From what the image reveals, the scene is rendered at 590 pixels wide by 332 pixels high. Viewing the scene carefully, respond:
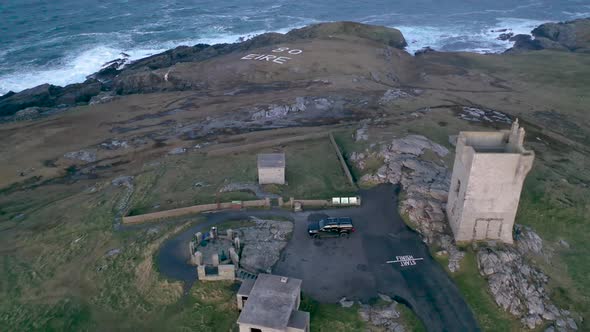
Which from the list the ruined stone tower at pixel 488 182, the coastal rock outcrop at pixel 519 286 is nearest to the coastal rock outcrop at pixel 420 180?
the ruined stone tower at pixel 488 182

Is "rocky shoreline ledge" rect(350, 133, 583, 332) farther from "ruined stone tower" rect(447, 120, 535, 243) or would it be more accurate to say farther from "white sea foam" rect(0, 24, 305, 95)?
"white sea foam" rect(0, 24, 305, 95)

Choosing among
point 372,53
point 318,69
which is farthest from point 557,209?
point 372,53

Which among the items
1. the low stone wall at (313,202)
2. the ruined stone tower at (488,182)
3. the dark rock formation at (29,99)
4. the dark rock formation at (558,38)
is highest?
the ruined stone tower at (488,182)

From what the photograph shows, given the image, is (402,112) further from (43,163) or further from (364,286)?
(43,163)

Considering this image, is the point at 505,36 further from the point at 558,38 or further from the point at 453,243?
the point at 453,243

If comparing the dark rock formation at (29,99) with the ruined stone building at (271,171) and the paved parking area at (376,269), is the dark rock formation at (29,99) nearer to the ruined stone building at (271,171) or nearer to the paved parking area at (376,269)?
the ruined stone building at (271,171)

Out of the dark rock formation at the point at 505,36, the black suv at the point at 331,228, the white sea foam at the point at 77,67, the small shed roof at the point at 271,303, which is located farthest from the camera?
the dark rock formation at the point at 505,36
